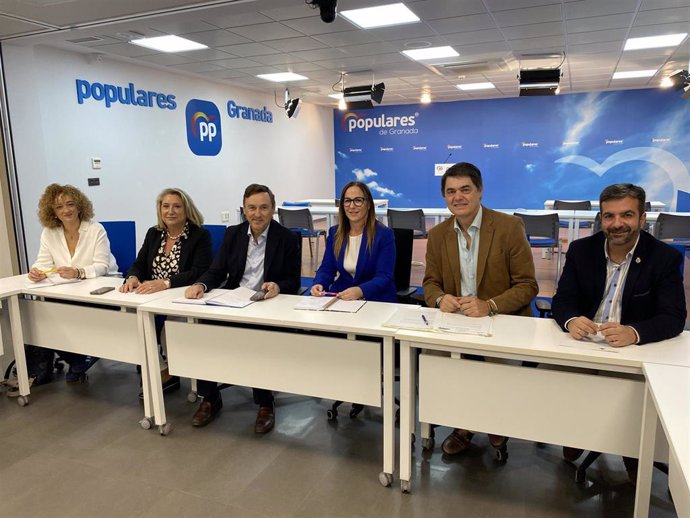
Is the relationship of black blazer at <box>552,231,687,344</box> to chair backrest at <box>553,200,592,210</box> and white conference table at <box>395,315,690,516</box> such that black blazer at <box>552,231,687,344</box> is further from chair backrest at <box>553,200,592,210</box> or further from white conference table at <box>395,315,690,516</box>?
chair backrest at <box>553,200,592,210</box>

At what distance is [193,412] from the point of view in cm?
310

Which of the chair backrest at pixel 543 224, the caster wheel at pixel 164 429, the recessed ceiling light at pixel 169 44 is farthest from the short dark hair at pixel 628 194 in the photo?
the recessed ceiling light at pixel 169 44

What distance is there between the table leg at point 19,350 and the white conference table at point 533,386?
8.17 feet

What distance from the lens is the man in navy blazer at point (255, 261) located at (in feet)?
9.77

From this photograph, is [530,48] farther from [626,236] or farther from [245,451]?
[245,451]

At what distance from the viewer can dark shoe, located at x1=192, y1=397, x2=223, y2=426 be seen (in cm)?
292

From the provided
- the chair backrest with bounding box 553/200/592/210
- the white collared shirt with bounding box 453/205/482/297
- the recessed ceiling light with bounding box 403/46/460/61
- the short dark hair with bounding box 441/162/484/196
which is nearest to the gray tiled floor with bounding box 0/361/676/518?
the white collared shirt with bounding box 453/205/482/297

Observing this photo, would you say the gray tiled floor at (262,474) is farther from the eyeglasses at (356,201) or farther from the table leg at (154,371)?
the eyeglasses at (356,201)

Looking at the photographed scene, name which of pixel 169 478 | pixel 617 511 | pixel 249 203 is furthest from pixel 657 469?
pixel 249 203

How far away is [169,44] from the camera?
18.3 feet

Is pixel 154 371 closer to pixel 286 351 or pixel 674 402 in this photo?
pixel 286 351

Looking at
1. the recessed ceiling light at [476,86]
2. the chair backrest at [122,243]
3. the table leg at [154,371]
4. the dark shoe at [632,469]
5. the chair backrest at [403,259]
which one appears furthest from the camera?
the recessed ceiling light at [476,86]

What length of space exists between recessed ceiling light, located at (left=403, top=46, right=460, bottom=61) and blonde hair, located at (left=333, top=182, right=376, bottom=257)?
378 cm

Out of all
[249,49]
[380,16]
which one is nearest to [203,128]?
[249,49]
